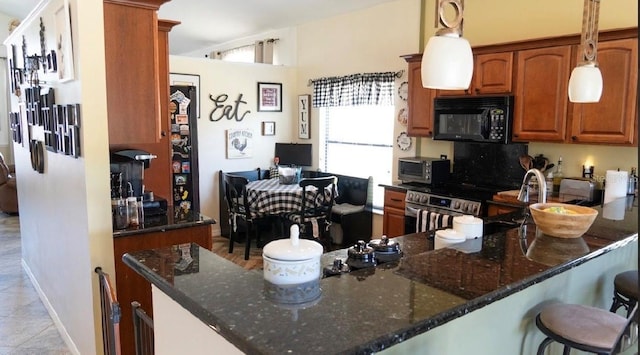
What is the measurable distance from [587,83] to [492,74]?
5.44 feet

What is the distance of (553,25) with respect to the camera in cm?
392

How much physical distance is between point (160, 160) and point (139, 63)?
1.10m

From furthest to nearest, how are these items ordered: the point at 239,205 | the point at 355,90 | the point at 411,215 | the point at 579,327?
the point at 355,90 < the point at 239,205 < the point at 411,215 < the point at 579,327

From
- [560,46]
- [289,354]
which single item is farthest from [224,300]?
[560,46]

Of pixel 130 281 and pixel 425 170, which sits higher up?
pixel 425 170

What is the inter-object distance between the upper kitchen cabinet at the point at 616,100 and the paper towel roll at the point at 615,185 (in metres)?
0.22

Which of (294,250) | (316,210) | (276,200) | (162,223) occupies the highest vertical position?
(294,250)

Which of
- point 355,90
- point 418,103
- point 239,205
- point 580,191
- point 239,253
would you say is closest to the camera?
point 580,191

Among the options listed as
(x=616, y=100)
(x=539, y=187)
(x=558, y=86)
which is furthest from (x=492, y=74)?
(x=539, y=187)

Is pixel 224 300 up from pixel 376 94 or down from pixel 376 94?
down

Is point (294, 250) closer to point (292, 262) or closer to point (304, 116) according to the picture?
point (292, 262)

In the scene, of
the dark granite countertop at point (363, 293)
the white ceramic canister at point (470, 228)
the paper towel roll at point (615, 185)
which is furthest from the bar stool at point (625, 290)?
the paper towel roll at point (615, 185)

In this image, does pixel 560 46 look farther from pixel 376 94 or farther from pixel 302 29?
pixel 302 29

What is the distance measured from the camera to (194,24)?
22.3 ft
